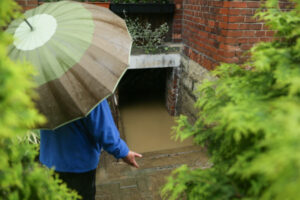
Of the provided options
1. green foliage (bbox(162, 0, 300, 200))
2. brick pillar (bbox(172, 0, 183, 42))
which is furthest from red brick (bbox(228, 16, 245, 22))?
brick pillar (bbox(172, 0, 183, 42))

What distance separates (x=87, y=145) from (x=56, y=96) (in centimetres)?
55

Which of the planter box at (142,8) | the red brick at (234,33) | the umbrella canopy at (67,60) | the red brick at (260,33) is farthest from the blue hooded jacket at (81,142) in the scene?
the planter box at (142,8)

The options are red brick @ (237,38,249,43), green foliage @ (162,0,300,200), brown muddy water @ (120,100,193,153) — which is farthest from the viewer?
brown muddy water @ (120,100,193,153)

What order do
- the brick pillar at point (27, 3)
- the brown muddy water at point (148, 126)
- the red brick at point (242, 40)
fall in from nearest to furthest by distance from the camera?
the red brick at point (242, 40)
the brick pillar at point (27, 3)
the brown muddy water at point (148, 126)

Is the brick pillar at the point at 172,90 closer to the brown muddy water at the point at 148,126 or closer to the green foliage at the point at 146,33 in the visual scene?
the brown muddy water at the point at 148,126

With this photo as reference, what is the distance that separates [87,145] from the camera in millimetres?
1943

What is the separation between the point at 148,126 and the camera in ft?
16.8


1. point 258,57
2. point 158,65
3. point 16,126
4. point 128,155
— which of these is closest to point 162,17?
point 158,65

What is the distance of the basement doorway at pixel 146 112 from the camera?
14.9ft

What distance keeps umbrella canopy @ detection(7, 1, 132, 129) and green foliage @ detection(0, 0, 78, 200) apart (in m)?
0.40

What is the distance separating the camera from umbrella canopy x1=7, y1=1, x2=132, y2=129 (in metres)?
1.54

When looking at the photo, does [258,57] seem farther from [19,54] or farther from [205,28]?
[205,28]

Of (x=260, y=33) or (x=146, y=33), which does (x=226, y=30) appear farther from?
(x=146, y=33)

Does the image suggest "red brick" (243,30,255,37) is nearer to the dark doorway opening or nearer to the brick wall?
the brick wall
